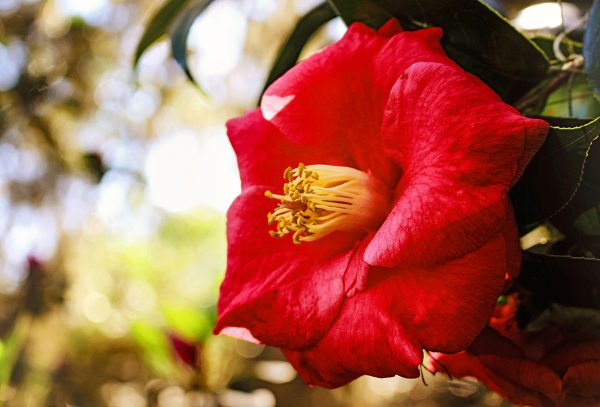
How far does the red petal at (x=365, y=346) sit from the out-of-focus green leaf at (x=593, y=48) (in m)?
0.22

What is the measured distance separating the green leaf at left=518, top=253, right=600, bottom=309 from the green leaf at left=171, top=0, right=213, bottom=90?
1.62 feet

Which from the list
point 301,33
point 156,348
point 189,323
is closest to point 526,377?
point 301,33

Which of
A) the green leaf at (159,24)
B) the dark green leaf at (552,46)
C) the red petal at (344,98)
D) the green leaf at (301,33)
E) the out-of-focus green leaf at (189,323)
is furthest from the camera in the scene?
the out-of-focus green leaf at (189,323)

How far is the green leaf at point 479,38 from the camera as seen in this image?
19.3 inches

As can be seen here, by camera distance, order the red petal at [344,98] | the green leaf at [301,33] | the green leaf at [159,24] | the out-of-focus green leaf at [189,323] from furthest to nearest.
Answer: the out-of-focus green leaf at [189,323]
the green leaf at [159,24]
the green leaf at [301,33]
the red petal at [344,98]

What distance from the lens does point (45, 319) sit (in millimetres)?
2953

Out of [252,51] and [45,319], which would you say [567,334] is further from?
[252,51]

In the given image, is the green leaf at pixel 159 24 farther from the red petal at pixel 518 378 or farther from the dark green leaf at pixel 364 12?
the red petal at pixel 518 378

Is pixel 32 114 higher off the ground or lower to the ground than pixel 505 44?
lower

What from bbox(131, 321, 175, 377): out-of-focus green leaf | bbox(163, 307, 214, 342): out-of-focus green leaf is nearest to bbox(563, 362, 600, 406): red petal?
bbox(163, 307, 214, 342): out-of-focus green leaf

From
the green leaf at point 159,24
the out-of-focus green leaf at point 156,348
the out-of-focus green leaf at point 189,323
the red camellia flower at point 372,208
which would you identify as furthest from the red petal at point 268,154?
the out-of-focus green leaf at point 156,348

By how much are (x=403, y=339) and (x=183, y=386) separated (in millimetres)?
1871

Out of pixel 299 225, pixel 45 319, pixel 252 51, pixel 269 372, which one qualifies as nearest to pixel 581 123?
pixel 299 225

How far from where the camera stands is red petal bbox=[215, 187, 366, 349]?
0.44 m
